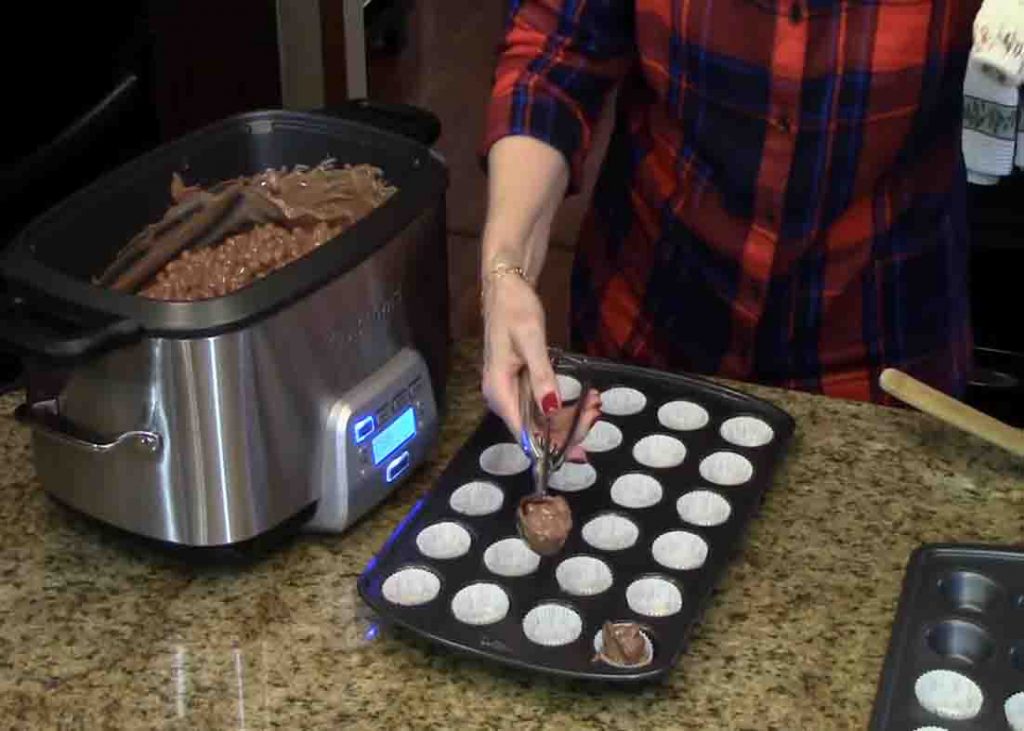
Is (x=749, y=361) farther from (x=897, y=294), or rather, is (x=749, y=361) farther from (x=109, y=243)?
(x=109, y=243)

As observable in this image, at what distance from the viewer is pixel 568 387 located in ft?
3.73

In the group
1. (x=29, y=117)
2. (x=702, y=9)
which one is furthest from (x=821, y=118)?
(x=29, y=117)

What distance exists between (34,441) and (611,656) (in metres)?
0.43

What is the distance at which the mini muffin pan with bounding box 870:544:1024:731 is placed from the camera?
2.81 ft

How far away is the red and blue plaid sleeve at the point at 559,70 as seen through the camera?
1.21 meters

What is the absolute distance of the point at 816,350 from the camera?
1346 millimetres

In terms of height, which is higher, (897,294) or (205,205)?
(205,205)

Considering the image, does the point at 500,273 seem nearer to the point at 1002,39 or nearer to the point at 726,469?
the point at 726,469

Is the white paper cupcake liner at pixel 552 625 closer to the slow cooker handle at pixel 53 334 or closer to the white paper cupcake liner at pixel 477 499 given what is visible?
the white paper cupcake liner at pixel 477 499

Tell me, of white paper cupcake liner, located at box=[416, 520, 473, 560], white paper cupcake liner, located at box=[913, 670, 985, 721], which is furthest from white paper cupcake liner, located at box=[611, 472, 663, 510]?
white paper cupcake liner, located at box=[913, 670, 985, 721]

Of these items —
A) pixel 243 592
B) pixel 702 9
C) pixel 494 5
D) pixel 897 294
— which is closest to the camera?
pixel 243 592

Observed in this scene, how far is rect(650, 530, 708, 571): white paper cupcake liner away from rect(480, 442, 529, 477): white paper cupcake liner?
126 millimetres

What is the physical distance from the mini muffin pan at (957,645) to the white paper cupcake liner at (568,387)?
284 mm

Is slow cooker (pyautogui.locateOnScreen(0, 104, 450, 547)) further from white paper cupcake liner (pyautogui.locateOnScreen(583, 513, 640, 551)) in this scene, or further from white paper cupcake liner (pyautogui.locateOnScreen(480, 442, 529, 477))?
white paper cupcake liner (pyautogui.locateOnScreen(583, 513, 640, 551))
